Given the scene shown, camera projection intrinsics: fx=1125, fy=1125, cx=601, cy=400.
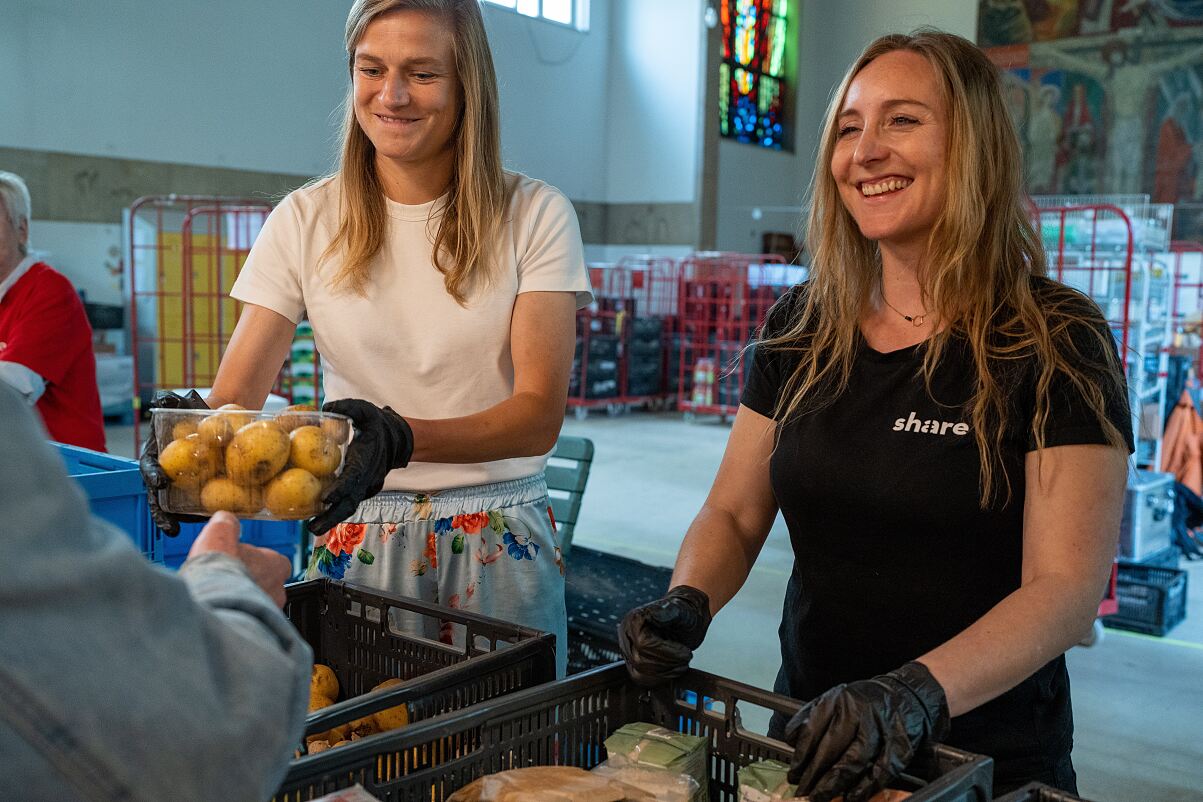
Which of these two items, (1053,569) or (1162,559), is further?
(1162,559)

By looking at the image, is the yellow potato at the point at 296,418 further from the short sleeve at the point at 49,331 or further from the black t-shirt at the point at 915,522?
the short sleeve at the point at 49,331

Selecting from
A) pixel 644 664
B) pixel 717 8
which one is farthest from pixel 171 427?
pixel 717 8

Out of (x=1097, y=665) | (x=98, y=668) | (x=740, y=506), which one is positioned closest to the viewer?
(x=98, y=668)

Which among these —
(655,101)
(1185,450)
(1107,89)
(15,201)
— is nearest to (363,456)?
(15,201)

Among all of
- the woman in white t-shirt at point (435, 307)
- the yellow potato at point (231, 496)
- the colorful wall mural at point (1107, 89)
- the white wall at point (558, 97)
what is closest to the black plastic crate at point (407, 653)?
the woman in white t-shirt at point (435, 307)

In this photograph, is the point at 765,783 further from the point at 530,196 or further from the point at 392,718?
the point at 530,196

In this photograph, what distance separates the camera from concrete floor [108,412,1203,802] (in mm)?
3648

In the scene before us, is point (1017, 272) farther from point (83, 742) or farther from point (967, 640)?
point (83, 742)

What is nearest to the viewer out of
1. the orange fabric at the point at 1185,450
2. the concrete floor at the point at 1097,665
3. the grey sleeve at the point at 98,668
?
the grey sleeve at the point at 98,668

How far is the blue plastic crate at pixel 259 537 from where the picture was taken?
2586 mm

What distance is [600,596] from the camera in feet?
9.67

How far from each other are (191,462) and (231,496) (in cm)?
6

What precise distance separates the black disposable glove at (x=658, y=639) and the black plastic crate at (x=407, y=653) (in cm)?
12

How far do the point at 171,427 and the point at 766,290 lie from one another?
1200 centimetres
